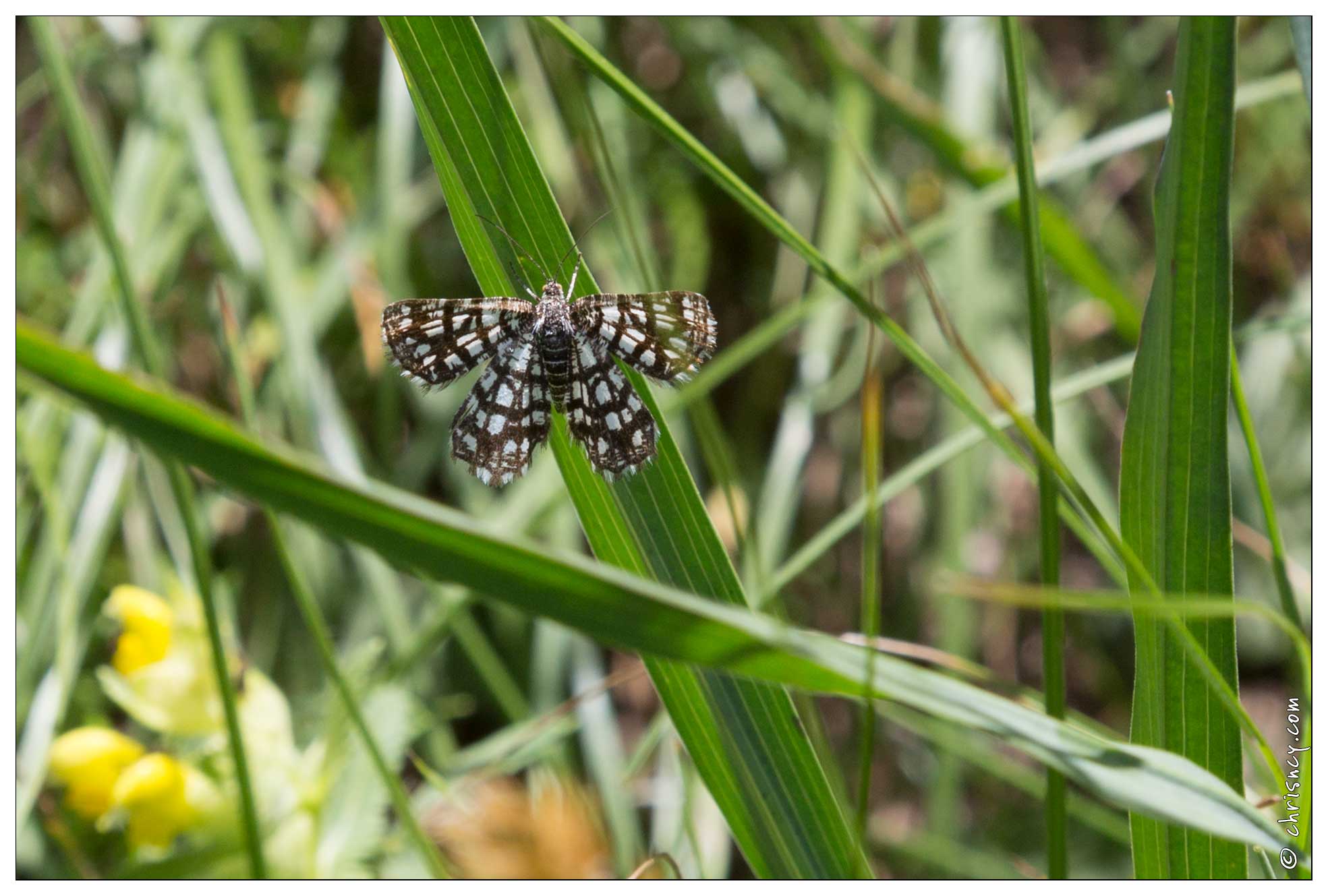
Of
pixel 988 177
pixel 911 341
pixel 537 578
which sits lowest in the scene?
pixel 537 578

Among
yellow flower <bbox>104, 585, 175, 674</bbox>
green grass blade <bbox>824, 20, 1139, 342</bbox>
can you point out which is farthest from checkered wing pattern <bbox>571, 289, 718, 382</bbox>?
yellow flower <bbox>104, 585, 175, 674</bbox>

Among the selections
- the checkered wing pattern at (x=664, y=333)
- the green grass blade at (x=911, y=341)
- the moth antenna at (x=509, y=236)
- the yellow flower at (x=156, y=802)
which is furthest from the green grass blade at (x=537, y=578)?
the yellow flower at (x=156, y=802)

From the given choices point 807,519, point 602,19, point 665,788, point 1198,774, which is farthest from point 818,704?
point 1198,774

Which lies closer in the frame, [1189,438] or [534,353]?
[1189,438]

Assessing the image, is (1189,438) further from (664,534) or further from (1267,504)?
(664,534)

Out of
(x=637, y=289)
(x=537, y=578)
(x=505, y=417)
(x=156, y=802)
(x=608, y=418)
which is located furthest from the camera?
(x=637, y=289)

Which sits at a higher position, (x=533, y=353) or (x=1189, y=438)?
(x=533, y=353)

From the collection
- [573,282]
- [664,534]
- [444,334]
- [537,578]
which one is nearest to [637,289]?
[444,334]
